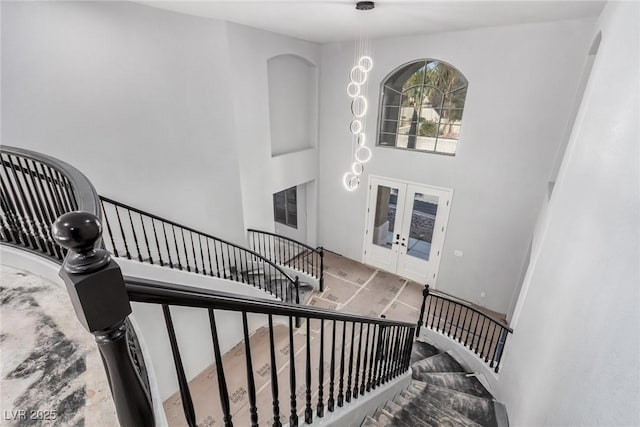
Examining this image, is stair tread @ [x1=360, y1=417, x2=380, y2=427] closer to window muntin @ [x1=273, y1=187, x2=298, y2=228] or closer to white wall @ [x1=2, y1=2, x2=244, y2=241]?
white wall @ [x1=2, y1=2, x2=244, y2=241]

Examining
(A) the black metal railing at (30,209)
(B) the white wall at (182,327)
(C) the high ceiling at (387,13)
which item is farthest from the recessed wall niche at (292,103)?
(A) the black metal railing at (30,209)

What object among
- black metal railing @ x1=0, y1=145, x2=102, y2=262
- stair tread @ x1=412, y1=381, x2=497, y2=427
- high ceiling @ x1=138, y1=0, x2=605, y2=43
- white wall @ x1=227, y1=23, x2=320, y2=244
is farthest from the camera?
white wall @ x1=227, y1=23, x2=320, y2=244

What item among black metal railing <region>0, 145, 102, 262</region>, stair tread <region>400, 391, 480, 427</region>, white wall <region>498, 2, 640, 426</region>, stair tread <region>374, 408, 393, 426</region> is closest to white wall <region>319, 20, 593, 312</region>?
white wall <region>498, 2, 640, 426</region>

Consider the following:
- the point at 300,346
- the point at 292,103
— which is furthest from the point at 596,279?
the point at 292,103

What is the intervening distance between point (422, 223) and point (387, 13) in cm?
425

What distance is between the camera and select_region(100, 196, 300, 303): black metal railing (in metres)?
3.92

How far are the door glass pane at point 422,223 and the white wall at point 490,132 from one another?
14.9 inches

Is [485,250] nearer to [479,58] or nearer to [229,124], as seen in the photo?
[479,58]

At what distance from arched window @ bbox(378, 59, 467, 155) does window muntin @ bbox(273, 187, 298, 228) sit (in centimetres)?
277

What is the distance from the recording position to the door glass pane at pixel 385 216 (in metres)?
6.38

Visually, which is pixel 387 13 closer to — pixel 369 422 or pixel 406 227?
pixel 406 227

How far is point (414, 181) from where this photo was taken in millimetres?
5859

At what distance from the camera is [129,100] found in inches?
156

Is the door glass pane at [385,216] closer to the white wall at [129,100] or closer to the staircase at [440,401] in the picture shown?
the staircase at [440,401]
